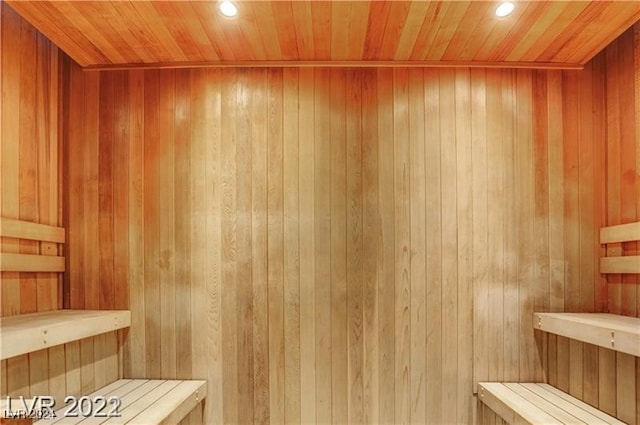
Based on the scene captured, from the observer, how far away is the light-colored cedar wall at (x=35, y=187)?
81.8 inches

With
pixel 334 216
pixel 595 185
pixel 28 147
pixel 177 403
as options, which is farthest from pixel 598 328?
pixel 28 147

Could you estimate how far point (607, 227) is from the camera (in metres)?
2.51

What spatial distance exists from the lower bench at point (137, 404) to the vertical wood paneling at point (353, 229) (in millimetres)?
133

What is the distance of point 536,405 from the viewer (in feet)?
7.11

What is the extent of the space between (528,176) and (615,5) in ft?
3.29

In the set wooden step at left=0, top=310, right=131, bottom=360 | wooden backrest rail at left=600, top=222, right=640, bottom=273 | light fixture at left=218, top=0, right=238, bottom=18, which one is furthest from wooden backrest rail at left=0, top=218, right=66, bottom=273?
wooden backrest rail at left=600, top=222, right=640, bottom=273

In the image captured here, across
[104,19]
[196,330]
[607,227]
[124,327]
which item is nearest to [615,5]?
[607,227]

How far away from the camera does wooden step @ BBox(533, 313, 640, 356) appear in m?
1.84

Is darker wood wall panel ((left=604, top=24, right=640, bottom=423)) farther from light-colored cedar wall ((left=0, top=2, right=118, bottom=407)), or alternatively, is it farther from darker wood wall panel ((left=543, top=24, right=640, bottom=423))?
light-colored cedar wall ((left=0, top=2, right=118, bottom=407))

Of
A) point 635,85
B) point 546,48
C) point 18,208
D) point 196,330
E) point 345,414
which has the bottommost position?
point 345,414

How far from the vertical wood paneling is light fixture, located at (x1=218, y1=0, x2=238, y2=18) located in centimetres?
55

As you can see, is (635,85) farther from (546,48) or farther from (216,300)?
(216,300)

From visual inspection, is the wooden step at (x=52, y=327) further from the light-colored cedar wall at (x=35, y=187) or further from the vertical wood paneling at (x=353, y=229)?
the vertical wood paneling at (x=353, y=229)

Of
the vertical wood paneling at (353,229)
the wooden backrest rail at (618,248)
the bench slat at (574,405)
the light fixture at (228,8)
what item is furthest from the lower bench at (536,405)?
the light fixture at (228,8)
